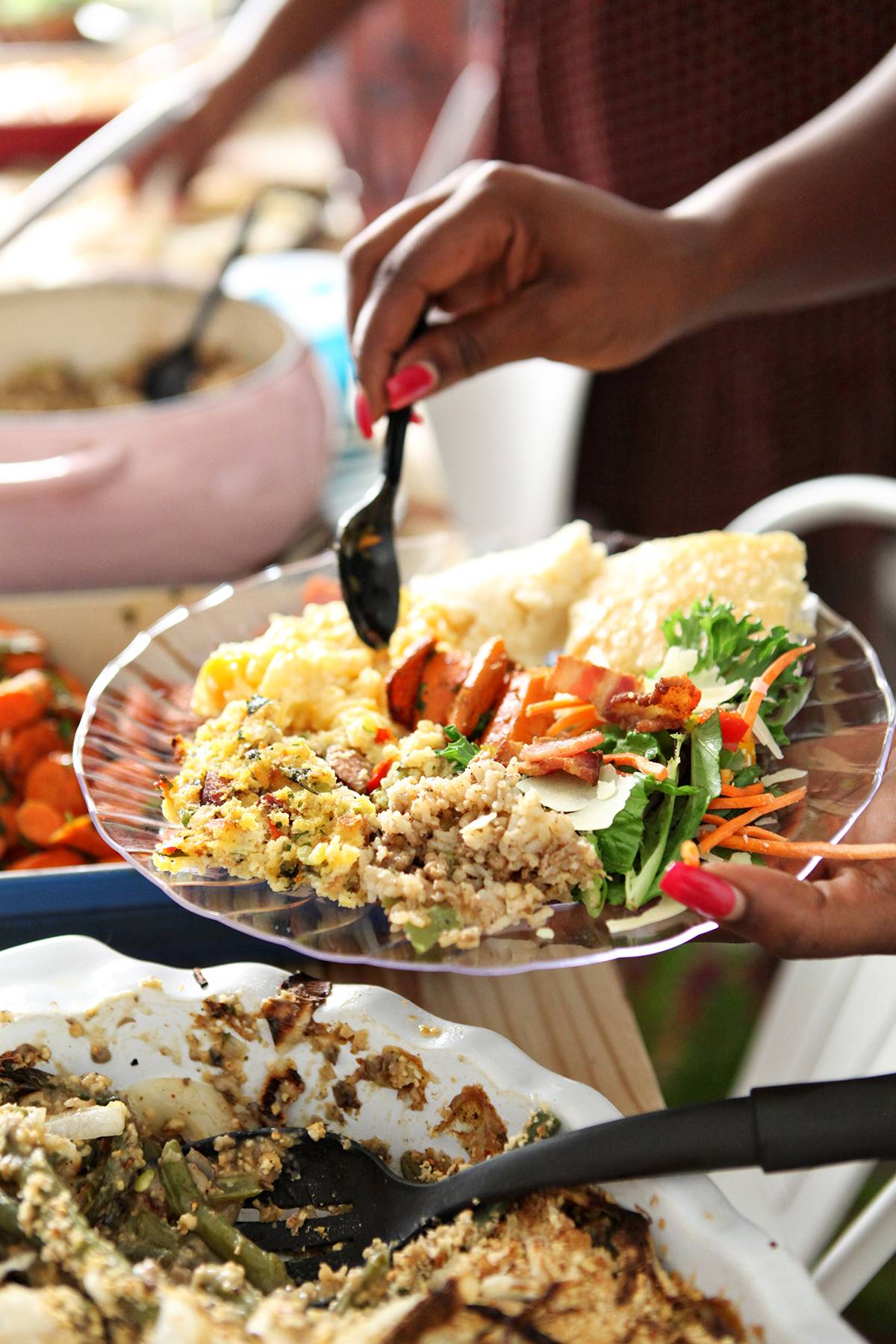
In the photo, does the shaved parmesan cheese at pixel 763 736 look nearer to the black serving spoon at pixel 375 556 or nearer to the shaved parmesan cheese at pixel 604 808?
the shaved parmesan cheese at pixel 604 808

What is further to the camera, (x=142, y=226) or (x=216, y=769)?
(x=142, y=226)

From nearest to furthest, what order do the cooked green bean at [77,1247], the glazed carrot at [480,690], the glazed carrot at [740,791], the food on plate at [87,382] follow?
Answer: the cooked green bean at [77,1247] → the glazed carrot at [740,791] → the glazed carrot at [480,690] → the food on plate at [87,382]

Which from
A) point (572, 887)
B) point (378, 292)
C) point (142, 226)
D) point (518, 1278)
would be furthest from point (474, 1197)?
point (142, 226)

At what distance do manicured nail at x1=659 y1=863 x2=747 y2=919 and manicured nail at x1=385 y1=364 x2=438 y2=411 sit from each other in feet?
1.86

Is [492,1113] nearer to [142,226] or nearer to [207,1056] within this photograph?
[207,1056]

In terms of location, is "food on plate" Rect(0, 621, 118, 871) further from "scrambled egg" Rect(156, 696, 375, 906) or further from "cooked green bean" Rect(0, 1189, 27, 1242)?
"cooked green bean" Rect(0, 1189, 27, 1242)

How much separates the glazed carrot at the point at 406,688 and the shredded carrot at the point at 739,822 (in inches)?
10.7

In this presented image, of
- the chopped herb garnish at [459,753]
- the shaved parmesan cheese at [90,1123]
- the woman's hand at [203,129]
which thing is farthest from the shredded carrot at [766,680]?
the woman's hand at [203,129]

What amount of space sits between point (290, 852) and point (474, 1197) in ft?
0.81

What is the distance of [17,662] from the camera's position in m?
1.24

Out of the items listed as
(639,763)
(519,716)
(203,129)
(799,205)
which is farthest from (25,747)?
(203,129)

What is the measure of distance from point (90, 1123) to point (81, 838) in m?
Result: 0.39

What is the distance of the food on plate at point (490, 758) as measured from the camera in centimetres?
77

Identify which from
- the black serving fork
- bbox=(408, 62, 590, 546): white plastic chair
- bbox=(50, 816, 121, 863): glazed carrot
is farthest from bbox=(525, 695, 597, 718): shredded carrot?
bbox=(408, 62, 590, 546): white plastic chair
